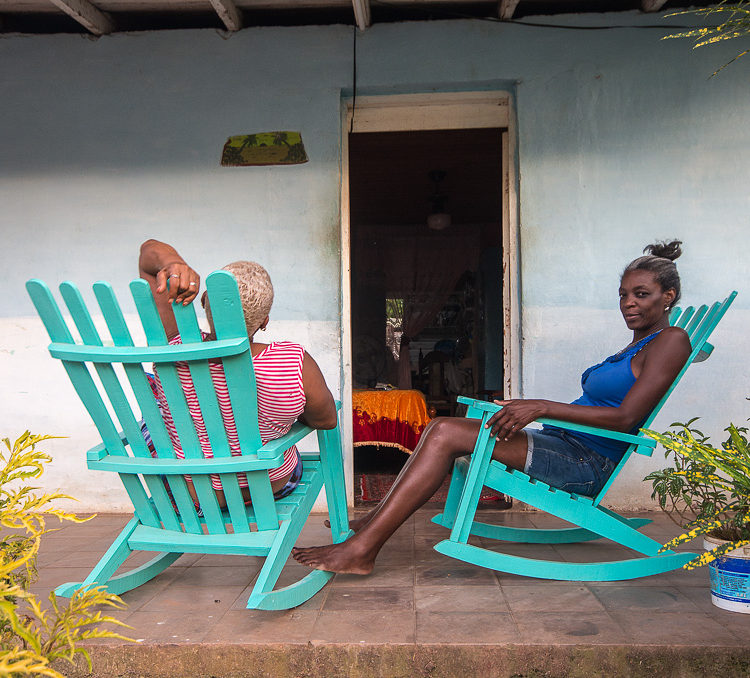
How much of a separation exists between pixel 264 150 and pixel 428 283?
5.54m

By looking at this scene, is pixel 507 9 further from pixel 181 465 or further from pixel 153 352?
pixel 181 465

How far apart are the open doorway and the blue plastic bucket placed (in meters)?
5.25

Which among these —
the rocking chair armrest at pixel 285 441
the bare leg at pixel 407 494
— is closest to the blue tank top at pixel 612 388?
the bare leg at pixel 407 494

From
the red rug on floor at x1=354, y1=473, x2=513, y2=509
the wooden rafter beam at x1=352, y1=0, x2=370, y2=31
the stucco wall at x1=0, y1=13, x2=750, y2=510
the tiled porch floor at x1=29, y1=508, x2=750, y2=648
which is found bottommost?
the red rug on floor at x1=354, y1=473, x2=513, y2=509

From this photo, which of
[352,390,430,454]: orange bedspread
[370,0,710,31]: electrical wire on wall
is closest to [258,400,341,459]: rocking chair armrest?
[352,390,430,454]: orange bedspread

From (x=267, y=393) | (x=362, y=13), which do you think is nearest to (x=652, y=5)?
(x=362, y=13)

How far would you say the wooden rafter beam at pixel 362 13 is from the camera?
349 cm

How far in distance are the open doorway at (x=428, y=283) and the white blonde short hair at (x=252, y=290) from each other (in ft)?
16.1

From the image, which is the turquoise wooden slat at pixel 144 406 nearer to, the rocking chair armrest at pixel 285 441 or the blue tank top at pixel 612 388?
the rocking chair armrest at pixel 285 441

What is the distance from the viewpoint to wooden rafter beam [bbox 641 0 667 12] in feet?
11.7

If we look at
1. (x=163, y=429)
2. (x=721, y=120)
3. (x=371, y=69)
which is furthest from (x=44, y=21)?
(x=721, y=120)

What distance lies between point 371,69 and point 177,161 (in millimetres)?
1303

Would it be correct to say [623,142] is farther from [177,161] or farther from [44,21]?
[44,21]

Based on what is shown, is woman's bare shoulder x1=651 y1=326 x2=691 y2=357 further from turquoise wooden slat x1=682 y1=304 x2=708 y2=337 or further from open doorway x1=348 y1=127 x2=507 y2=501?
open doorway x1=348 y1=127 x2=507 y2=501
